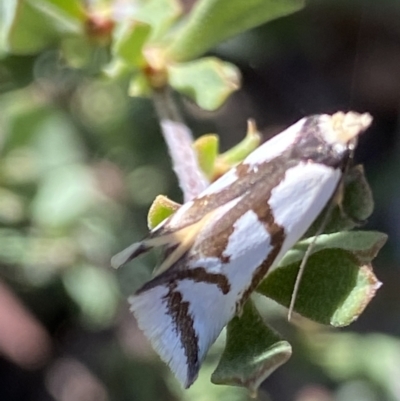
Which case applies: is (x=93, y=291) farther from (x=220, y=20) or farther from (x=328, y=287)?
(x=328, y=287)

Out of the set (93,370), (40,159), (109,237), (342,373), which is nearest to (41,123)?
(40,159)

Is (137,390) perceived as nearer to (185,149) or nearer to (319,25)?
(185,149)

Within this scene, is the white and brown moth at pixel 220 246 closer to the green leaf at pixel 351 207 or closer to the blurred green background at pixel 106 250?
the green leaf at pixel 351 207

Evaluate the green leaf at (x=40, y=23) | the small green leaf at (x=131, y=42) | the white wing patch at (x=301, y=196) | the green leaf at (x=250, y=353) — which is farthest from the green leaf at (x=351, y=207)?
the green leaf at (x=40, y=23)

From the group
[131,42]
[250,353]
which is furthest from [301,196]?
[131,42]

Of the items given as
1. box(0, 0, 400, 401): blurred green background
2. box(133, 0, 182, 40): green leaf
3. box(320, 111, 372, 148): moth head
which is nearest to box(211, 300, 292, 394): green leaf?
box(320, 111, 372, 148): moth head
